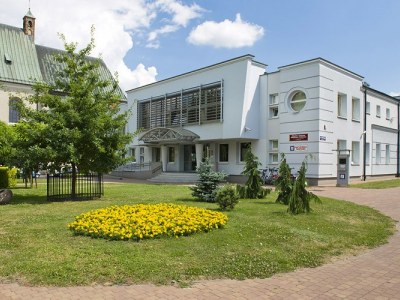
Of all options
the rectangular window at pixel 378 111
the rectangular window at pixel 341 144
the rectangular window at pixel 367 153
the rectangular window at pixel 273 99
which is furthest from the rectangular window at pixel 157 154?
the rectangular window at pixel 378 111

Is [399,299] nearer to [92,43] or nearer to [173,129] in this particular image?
[92,43]

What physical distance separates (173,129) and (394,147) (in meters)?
21.3

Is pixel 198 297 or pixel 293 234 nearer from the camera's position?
pixel 198 297

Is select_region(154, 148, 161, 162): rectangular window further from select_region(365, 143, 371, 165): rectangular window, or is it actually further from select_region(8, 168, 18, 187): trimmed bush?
select_region(365, 143, 371, 165): rectangular window

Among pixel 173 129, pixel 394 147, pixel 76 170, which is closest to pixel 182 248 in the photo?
pixel 76 170

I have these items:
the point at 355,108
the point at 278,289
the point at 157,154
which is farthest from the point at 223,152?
the point at 278,289

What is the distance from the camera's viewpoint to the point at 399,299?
476cm

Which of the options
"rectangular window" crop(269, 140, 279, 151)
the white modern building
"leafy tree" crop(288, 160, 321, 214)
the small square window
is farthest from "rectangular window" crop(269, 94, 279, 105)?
"leafy tree" crop(288, 160, 321, 214)

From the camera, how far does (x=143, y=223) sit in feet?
25.5

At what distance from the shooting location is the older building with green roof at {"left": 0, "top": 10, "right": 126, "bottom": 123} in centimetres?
4462

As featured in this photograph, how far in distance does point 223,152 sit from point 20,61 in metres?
32.1

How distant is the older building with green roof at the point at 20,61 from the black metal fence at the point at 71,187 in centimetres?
3125

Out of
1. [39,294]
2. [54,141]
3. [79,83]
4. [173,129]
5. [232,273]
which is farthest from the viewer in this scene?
[173,129]

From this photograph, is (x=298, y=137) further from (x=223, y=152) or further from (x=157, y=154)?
(x=157, y=154)
